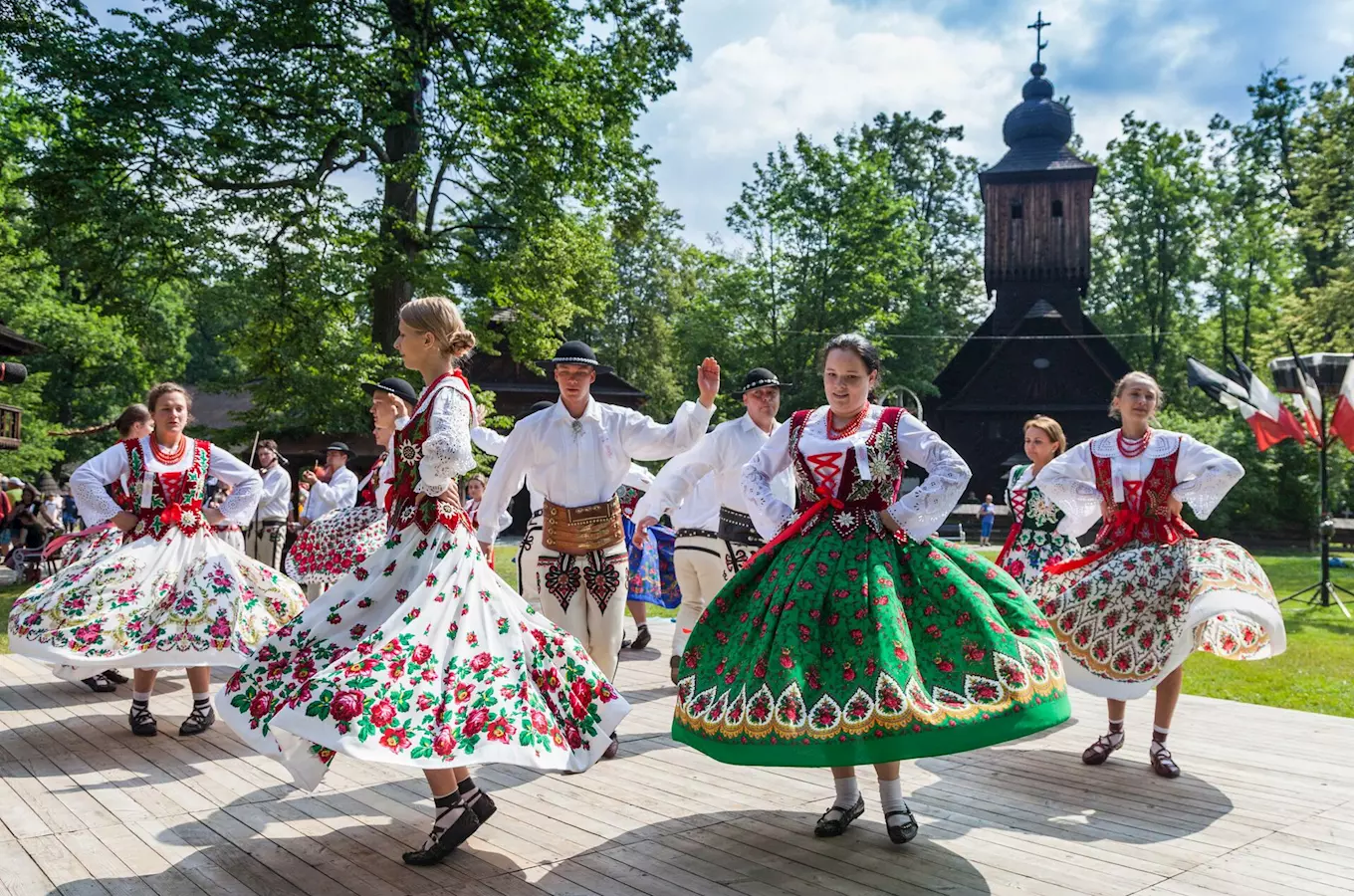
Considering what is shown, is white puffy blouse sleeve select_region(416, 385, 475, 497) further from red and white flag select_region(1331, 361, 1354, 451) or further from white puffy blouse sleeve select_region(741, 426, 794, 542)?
red and white flag select_region(1331, 361, 1354, 451)

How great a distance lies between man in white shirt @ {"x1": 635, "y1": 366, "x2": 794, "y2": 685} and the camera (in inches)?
275

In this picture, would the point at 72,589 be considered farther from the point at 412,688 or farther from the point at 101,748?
the point at 412,688

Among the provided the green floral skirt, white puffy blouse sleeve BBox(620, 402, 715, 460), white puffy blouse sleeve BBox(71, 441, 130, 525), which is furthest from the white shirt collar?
white puffy blouse sleeve BBox(71, 441, 130, 525)

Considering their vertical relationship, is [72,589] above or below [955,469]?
below

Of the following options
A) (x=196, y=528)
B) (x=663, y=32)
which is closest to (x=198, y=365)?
(x=663, y=32)

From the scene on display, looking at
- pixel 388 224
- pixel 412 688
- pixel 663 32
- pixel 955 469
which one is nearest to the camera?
pixel 412 688

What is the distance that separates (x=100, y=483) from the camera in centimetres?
624

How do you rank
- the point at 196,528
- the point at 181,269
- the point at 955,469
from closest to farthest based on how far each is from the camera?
the point at 955,469 < the point at 196,528 < the point at 181,269

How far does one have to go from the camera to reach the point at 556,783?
5.08 m

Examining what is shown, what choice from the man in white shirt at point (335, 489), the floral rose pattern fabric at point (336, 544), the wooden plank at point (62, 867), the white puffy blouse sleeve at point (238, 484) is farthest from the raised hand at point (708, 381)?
the man in white shirt at point (335, 489)

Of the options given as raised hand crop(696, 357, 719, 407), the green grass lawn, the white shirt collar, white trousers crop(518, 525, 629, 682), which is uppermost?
raised hand crop(696, 357, 719, 407)

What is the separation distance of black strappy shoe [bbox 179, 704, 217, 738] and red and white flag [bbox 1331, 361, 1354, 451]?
38.1ft

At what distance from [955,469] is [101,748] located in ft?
14.6

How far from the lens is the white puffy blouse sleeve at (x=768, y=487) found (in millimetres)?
4410
